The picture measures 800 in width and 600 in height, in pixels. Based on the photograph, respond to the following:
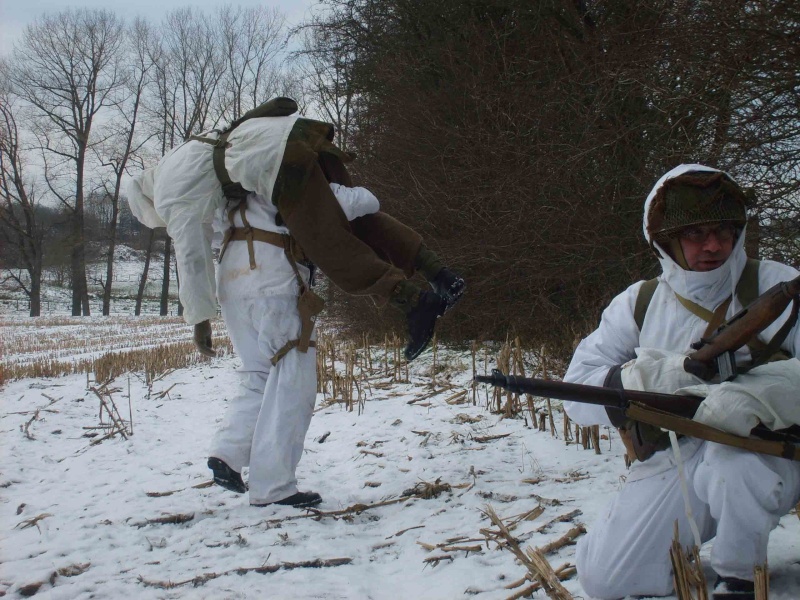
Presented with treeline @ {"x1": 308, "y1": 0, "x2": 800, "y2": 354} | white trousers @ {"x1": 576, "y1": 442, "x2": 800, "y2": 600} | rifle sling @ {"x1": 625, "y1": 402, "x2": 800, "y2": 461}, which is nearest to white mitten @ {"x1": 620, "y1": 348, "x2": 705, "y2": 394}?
rifle sling @ {"x1": 625, "y1": 402, "x2": 800, "y2": 461}

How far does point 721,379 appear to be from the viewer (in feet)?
6.34

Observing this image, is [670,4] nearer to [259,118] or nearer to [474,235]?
[474,235]

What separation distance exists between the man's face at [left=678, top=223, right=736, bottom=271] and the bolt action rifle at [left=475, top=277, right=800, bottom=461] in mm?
255

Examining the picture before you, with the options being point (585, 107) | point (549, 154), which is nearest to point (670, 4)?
point (585, 107)

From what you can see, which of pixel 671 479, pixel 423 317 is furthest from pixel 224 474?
pixel 671 479

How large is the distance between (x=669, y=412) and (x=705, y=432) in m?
0.11

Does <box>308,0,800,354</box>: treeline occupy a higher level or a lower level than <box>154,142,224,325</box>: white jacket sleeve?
higher

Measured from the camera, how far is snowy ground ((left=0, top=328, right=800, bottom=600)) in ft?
7.55

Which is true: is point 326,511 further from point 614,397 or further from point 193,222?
point 614,397

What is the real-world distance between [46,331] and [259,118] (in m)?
18.6

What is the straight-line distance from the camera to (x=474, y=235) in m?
7.57

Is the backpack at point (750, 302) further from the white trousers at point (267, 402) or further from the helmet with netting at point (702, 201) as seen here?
the white trousers at point (267, 402)

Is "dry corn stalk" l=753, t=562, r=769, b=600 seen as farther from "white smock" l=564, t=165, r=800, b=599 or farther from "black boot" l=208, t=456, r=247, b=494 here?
"black boot" l=208, t=456, r=247, b=494

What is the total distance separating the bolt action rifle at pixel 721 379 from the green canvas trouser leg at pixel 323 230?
1423 mm
